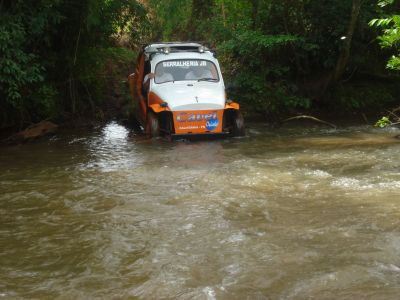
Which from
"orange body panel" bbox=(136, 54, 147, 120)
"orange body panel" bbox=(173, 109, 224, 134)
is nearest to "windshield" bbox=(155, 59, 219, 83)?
"orange body panel" bbox=(136, 54, 147, 120)

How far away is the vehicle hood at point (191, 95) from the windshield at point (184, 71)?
0.73 feet

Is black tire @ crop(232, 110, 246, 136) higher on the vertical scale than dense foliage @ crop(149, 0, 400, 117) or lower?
lower

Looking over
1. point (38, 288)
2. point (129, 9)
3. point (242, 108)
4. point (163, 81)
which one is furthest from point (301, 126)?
point (38, 288)

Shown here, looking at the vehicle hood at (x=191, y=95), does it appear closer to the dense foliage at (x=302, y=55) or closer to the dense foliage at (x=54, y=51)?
the dense foliage at (x=54, y=51)

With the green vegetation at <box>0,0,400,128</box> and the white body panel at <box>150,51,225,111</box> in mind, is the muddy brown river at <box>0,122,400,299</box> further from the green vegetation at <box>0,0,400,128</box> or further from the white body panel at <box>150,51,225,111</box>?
the green vegetation at <box>0,0,400,128</box>

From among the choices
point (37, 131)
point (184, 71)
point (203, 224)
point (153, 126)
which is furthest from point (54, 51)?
point (203, 224)

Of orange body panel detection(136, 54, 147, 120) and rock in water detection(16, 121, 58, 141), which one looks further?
orange body panel detection(136, 54, 147, 120)

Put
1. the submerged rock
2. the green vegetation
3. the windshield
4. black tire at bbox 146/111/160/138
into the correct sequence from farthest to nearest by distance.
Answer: the green vegetation < the windshield < the submerged rock < black tire at bbox 146/111/160/138

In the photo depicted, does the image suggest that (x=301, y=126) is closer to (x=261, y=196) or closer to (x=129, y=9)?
(x=129, y=9)

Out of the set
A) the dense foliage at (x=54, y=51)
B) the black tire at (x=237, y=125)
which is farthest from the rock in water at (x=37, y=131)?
the black tire at (x=237, y=125)

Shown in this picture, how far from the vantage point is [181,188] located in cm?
679

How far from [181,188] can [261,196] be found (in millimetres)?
1111

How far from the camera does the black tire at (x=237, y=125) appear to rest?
1062cm

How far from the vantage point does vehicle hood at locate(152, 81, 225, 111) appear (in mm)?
9984
